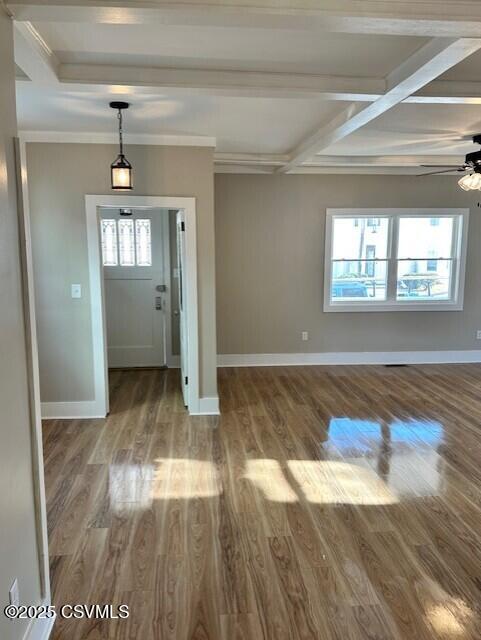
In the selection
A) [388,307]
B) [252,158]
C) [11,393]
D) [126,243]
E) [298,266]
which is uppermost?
A: [252,158]

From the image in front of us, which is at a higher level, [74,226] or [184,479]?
[74,226]

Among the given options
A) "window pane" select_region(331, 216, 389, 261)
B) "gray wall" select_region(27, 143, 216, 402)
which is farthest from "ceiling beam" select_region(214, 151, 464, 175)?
"gray wall" select_region(27, 143, 216, 402)

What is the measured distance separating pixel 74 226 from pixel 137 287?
195 cm

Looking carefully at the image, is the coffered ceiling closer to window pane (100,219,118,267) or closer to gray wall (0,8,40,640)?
gray wall (0,8,40,640)

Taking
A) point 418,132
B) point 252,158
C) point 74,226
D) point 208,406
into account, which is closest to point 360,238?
point 252,158

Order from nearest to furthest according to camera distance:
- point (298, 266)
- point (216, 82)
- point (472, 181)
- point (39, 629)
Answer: point (39, 629), point (216, 82), point (472, 181), point (298, 266)

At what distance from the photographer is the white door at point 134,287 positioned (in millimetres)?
6164

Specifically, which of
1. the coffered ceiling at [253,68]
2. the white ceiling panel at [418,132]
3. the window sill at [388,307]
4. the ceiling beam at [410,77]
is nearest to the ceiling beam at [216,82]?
the coffered ceiling at [253,68]

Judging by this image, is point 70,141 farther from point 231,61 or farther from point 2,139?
point 2,139

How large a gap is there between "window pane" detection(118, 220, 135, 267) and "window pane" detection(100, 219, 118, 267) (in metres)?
0.08

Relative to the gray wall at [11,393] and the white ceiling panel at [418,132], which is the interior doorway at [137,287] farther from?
the gray wall at [11,393]

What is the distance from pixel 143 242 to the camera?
622 cm

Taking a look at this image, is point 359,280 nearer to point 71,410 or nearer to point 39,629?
point 71,410

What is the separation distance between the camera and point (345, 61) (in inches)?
98.1
